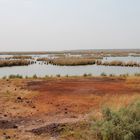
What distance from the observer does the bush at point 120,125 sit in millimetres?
9695

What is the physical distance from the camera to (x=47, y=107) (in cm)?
1652

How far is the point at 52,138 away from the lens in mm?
11242

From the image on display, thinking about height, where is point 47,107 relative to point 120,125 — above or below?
below

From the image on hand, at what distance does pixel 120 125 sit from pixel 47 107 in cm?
697

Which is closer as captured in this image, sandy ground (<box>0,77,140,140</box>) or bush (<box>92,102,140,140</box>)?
bush (<box>92,102,140,140</box>)

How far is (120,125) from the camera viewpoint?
995cm

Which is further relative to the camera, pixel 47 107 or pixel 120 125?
pixel 47 107

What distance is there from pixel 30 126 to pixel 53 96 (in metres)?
6.84

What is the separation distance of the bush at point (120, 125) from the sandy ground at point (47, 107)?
1.68 metres

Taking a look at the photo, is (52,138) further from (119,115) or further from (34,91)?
(34,91)

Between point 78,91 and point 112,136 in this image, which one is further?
point 78,91

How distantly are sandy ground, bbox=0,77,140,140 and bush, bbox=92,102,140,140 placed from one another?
1.68m

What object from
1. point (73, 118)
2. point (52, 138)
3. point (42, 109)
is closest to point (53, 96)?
point (42, 109)

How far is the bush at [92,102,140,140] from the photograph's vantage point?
970cm
